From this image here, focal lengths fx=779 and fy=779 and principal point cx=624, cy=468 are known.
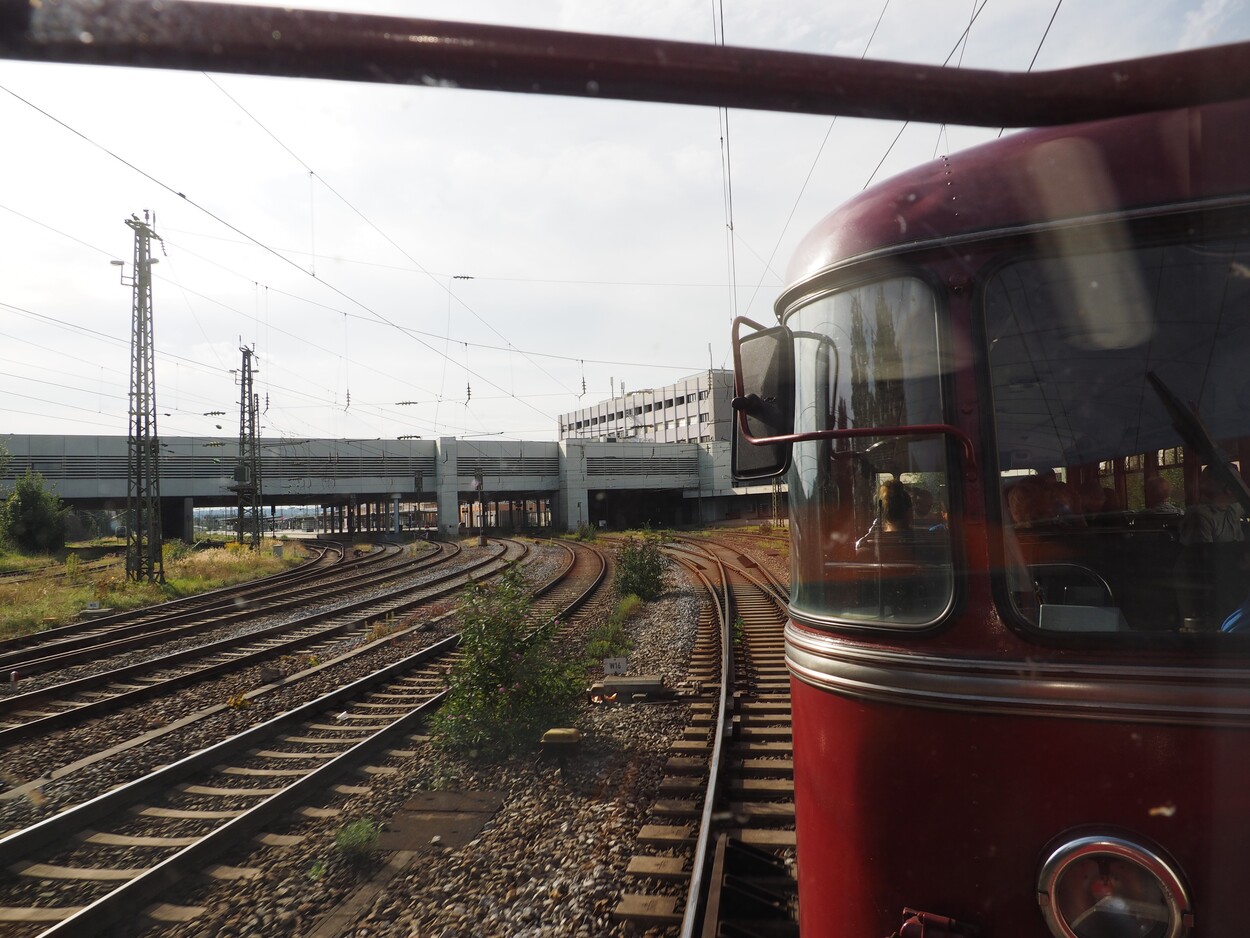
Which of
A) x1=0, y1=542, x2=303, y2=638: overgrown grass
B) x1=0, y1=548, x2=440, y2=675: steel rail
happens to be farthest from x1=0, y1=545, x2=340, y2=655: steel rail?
x1=0, y1=542, x2=303, y2=638: overgrown grass

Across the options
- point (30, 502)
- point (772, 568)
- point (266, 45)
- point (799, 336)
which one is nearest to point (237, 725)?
point (799, 336)

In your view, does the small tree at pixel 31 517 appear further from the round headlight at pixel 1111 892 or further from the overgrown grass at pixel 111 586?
the round headlight at pixel 1111 892

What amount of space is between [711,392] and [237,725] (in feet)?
229

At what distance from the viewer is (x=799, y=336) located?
2.59m

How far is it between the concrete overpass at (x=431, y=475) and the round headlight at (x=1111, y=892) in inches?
1877

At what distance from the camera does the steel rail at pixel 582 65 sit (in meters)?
1.31

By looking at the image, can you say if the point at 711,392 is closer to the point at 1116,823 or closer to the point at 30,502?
the point at 30,502

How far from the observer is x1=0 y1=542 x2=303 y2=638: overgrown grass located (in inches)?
632

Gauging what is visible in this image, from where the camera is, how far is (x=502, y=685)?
7.27m

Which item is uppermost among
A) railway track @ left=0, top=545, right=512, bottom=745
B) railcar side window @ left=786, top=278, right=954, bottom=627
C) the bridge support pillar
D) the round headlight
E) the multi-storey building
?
the multi-storey building

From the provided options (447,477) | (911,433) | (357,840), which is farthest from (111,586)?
(447,477)

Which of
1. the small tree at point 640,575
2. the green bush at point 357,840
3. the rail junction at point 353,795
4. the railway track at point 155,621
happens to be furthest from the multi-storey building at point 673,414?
the green bush at point 357,840

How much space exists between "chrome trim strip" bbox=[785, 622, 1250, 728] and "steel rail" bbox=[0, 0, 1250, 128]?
1271mm

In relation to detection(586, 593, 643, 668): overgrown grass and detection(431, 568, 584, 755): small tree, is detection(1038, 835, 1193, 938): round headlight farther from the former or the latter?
detection(586, 593, 643, 668): overgrown grass
